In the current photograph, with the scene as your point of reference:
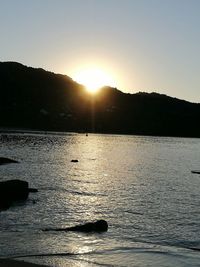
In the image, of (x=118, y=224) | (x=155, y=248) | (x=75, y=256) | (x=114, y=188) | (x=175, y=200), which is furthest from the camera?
(x=114, y=188)

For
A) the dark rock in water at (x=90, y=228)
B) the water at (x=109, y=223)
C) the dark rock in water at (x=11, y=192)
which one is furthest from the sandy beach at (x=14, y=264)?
the dark rock in water at (x=11, y=192)

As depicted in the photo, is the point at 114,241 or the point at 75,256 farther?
the point at 114,241

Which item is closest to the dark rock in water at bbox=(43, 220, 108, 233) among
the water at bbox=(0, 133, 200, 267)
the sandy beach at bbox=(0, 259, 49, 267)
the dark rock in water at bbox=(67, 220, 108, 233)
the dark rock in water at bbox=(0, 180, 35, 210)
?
the dark rock in water at bbox=(67, 220, 108, 233)

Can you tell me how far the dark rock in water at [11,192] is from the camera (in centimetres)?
4311

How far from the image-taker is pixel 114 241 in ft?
102

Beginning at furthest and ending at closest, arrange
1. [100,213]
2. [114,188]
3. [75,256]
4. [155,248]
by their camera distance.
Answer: [114,188] < [100,213] < [155,248] < [75,256]

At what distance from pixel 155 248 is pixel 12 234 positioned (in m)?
9.71

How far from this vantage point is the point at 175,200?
173 ft

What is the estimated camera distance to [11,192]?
44969 mm

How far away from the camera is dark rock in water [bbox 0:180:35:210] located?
43.1 metres

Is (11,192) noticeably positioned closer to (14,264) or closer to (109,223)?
(109,223)

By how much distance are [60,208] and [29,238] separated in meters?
13.7

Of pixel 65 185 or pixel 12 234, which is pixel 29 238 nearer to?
pixel 12 234

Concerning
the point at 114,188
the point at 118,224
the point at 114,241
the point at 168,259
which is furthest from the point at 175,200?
the point at 168,259
